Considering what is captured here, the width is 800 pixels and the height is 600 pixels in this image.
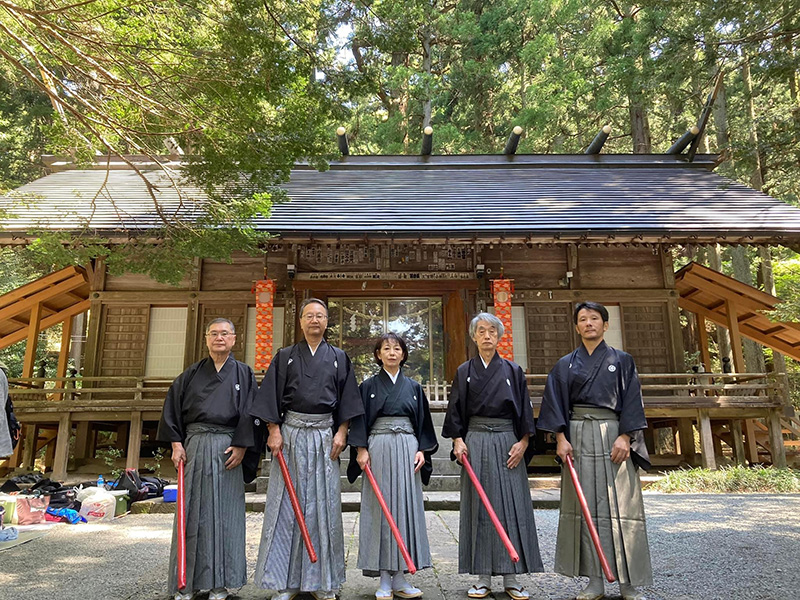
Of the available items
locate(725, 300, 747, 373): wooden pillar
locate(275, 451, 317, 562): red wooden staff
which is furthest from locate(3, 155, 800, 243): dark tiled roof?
locate(275, 451, 317, 562): red wooden staff

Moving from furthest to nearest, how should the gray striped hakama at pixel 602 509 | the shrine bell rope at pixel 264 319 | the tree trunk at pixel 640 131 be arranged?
1. the tree trunk at pixel 640 131
2. the shrine bell rope at pixel 264 319
3. the gray striped hakama at pixel 602 509

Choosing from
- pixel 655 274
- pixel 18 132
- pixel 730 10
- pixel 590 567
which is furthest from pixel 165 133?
pixel 18 132

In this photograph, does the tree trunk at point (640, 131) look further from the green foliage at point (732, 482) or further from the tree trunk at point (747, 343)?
the green foliage at point (732, 482)

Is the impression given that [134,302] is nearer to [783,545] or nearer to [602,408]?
[602,408]

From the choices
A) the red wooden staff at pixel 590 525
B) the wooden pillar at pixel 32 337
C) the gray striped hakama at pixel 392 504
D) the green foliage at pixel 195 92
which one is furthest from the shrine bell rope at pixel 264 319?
the red wooden staff at pixel 590 525

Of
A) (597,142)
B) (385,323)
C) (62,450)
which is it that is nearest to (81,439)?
(62,450)

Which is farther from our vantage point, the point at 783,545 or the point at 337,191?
the point at 337,191

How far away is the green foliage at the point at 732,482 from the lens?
6.68 meters

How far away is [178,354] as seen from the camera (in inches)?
357

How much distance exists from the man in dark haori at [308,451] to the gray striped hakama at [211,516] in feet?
0.62

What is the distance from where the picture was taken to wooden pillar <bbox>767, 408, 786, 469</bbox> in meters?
7.95

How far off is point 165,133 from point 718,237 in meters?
7.95

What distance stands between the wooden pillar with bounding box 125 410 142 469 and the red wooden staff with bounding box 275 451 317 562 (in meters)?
6.13

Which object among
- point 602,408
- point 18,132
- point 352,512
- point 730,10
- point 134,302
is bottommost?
point 352,512
